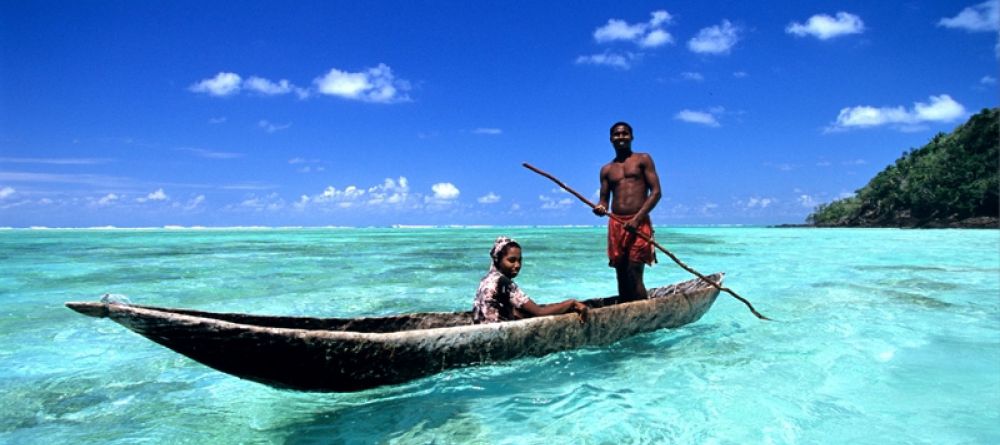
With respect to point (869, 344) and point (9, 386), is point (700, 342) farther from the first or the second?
point (9, 386)

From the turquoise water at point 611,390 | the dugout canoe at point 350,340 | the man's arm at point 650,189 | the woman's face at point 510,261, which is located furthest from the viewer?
the man's arm at point 650,189

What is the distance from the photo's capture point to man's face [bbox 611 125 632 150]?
19.4 feet

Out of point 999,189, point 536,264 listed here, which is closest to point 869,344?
point 536,264

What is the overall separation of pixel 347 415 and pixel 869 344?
18.6 ft

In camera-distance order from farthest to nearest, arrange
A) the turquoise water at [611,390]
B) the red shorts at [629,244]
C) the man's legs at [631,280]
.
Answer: the man's legs at [631,280]
the red shorts at [629,244]
the turquoise water at [611,390]

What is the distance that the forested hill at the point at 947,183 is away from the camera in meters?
44.3

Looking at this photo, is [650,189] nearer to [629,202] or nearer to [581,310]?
[629,202]

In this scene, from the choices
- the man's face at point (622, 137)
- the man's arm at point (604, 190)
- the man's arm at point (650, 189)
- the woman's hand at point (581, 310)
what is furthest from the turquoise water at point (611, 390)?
the man's face at point (622, 137)

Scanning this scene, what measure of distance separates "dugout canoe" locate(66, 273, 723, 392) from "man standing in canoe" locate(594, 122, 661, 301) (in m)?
0.65

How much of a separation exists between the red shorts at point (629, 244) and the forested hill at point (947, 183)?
52.0m

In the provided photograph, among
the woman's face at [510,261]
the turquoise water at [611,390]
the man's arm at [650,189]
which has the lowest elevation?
the turquoise water at [611,390]

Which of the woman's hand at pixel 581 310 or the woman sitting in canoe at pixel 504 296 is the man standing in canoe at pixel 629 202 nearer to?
the woman's hand at pixel 581 310

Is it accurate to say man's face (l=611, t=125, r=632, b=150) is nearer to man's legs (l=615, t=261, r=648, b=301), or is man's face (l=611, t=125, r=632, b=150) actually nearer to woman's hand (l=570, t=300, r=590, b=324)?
man's legs (l=615, t=261, r=648, b=301)

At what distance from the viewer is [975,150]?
47219mm
